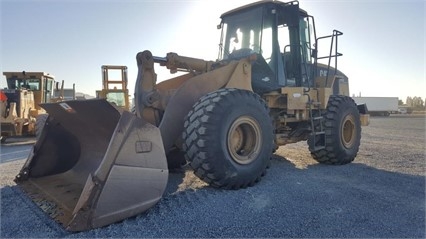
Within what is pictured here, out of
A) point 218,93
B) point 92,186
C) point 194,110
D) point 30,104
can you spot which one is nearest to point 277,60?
point 218,93

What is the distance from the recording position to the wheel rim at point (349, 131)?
21.4 feet

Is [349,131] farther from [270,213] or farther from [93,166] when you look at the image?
[93,166]

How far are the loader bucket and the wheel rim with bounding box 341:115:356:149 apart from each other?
4594 millimetres

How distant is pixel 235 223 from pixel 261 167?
1.47 meters

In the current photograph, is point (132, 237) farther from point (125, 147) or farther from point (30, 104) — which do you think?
point (30, 104)

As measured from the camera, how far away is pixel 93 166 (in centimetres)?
433

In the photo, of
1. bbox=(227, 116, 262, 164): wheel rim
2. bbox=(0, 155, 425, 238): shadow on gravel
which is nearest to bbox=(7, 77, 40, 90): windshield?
bbox=(0, 155, 425, 238): shadow on gravel

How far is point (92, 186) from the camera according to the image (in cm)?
280

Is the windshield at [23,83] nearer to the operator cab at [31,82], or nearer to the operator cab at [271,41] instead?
the operator cab at [31,82]

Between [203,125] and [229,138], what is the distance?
48 cm

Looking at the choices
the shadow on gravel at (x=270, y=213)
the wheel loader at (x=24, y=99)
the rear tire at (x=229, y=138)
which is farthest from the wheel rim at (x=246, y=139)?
the wheel loader at (x=24, y=99)

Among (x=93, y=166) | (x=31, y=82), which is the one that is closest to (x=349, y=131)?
(x=93, y=166)

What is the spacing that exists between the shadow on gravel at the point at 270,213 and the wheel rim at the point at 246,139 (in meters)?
0.43

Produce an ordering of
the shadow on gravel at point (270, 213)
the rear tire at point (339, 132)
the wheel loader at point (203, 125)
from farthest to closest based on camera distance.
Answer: the rear tire at point (339, 132)
the wheel loader at point (203, 125)
the shadow on gravel at point (270, 213)
